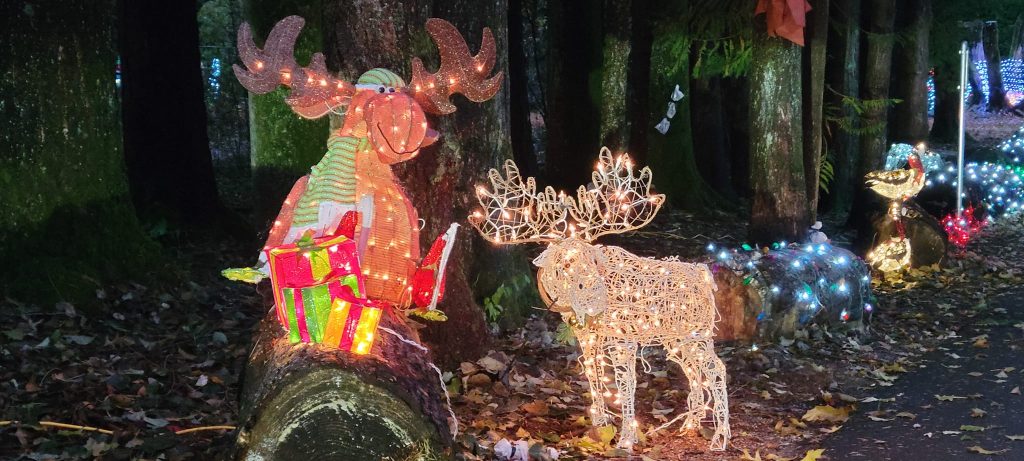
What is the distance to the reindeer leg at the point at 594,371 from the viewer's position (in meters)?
6.15

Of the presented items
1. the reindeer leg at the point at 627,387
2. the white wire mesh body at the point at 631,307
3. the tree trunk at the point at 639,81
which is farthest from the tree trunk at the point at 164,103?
the reindeer leg at the point at 627,387

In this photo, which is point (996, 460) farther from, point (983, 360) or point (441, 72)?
point (441, 72)

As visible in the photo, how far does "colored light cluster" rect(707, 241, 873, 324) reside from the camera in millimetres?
8828

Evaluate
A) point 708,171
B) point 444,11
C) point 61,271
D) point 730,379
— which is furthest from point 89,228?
point 708,171

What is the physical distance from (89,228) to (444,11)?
3595mm

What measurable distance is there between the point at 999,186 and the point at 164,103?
13.2 m

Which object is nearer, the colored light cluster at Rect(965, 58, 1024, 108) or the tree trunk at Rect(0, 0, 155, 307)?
the tree trunk at Rect(0, 0, 155, 307)

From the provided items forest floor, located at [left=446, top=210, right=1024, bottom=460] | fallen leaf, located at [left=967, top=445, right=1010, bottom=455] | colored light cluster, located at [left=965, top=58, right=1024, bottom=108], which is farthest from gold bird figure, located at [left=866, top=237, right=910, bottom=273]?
colored light cluster, located at [left=965, top=58, right=1024, bottom=108]

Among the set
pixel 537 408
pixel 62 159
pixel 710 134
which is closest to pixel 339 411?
pixel 537 408

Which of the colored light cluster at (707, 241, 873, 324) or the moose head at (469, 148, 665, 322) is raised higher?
the moose head at (469, 148, 665, 322)

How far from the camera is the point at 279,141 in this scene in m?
10.4

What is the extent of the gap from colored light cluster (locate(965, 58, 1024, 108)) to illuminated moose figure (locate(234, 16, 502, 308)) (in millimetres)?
36997

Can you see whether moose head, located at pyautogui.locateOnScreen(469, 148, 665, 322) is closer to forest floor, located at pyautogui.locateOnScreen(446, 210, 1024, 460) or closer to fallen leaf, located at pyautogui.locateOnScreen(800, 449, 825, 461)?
forest floor, located at pyautogui.locateOnScreen(446, 210, 1024, 460)

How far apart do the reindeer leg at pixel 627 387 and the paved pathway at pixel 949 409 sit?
126 centimetres
